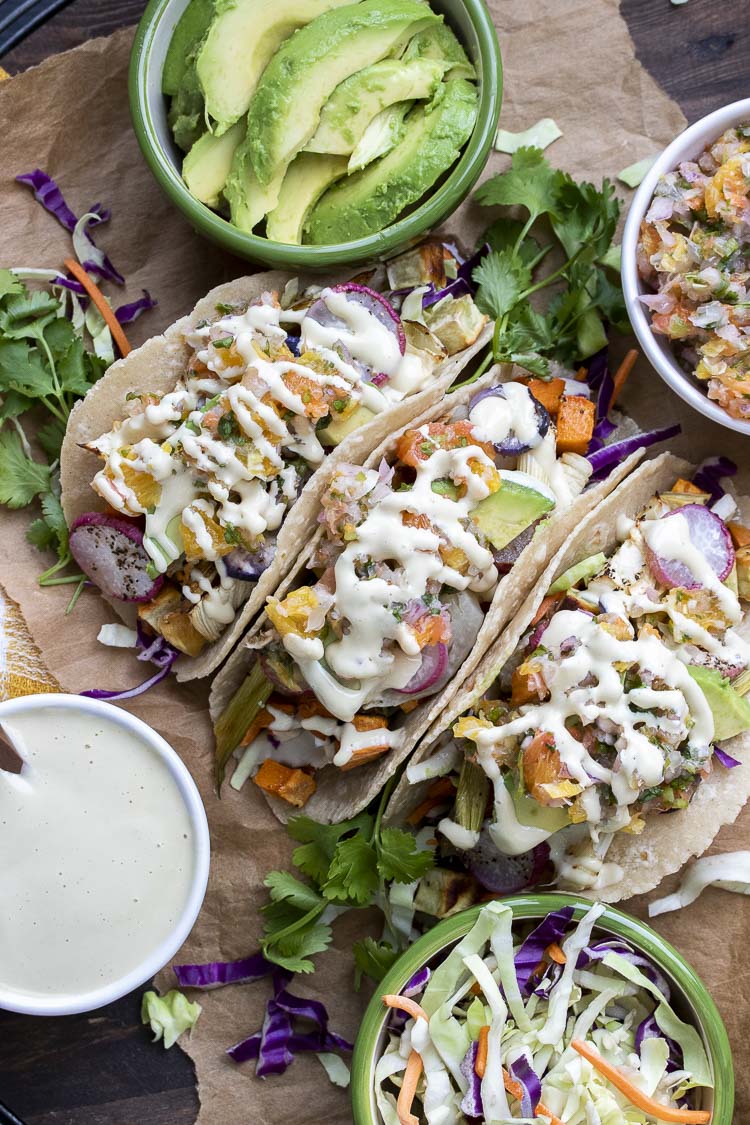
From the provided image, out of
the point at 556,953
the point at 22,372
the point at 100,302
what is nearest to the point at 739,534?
the point at 556,953

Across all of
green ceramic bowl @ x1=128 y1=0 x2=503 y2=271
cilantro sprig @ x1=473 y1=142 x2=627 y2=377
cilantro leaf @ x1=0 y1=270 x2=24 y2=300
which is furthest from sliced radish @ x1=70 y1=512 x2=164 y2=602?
cilantro sprig @ x1=473 y1=142 x2=627 y2=377

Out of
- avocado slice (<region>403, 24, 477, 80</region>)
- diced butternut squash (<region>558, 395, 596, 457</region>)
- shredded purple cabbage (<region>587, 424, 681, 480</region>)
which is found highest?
avocado slice (<region>403, 24, 477, 80</region>)

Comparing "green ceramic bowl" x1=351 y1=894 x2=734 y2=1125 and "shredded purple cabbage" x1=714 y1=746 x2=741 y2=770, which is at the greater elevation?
"shredded purple cabbage" x1=714 y1=746 x2=741 y2=770

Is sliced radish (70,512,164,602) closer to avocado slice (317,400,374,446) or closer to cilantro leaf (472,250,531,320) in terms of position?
avocado slice (317,400,374,446)

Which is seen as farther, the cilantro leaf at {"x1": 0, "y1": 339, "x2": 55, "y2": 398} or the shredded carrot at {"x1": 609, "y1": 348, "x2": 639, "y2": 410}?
the shredded carrot at {"x1": 609, "y1": 348, "x2": 639, "y2": 410}

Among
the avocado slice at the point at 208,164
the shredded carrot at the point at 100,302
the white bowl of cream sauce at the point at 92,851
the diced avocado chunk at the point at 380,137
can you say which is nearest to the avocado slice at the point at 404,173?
the diced avocado chunk at the point at 380,137

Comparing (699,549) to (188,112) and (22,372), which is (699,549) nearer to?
(188,112)

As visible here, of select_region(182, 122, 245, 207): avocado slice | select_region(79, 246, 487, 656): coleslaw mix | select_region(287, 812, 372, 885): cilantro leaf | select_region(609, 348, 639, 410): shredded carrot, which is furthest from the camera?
select_region(609, 348, 639, 410): shredded carrot

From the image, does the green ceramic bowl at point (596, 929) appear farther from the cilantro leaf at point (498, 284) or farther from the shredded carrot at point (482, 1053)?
the cilantro leaf at point (498, 284)
